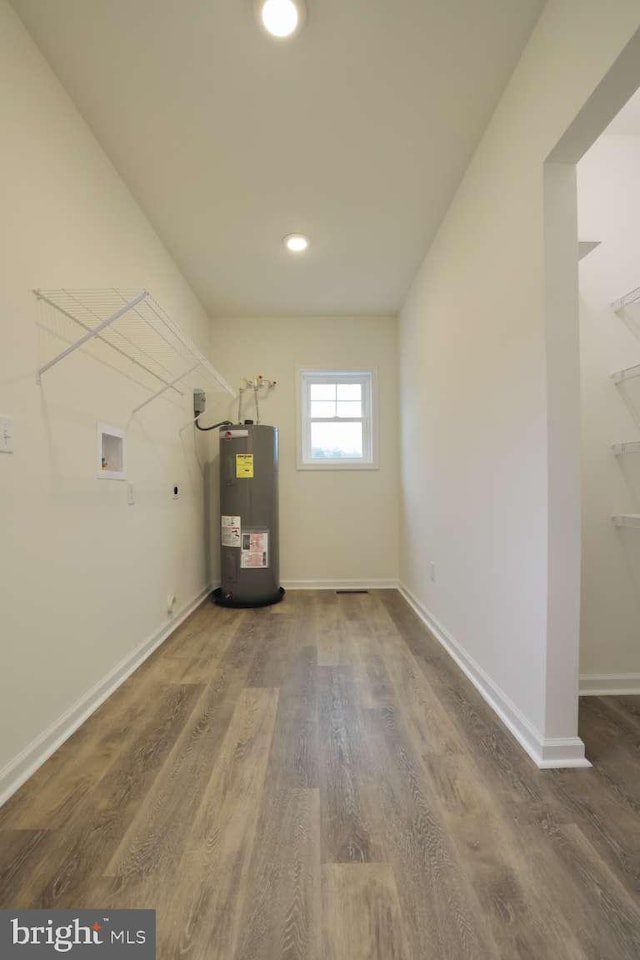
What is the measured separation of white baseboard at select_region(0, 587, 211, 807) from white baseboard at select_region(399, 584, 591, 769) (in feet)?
5.61

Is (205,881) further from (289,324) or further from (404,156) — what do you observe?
(289,324)

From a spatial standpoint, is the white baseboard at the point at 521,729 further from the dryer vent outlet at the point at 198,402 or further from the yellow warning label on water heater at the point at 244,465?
the dryer vent outlet at the point at 198,402

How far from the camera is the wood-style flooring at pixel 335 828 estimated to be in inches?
35.8

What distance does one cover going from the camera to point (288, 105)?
1793 mm

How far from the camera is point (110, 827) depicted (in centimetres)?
117

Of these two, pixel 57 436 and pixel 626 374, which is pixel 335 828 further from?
pixel 626 374

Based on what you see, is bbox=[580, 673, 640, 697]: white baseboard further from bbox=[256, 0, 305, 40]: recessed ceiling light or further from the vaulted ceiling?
bbox=[256, 0, 305, 40]: recessed ceiling light

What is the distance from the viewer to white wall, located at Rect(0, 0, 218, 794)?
53.7 inches

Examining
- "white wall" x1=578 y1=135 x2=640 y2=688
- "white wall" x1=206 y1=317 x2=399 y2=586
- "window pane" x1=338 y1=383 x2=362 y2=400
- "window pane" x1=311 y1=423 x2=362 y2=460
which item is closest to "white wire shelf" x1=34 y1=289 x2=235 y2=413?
"white wall" x1=206 y1=317 x2=399 y2=586

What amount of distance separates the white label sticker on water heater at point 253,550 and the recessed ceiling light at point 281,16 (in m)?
2.83

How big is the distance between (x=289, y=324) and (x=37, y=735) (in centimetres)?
356

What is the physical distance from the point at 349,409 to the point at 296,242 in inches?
65.8

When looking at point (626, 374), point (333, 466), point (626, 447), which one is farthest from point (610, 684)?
point (333, 466)

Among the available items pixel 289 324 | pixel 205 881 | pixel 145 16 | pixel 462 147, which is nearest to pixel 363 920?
pixel 205 881
